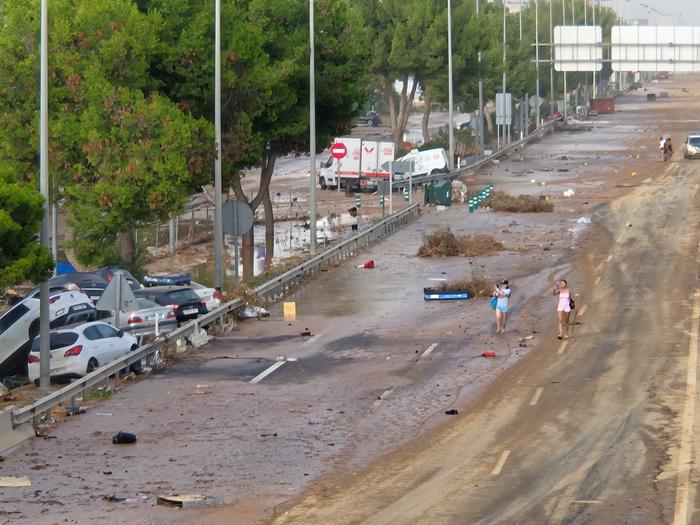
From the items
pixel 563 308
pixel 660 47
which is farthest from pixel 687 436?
pixel 660 47

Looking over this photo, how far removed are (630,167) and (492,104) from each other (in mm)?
53482

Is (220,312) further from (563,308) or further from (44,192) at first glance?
(44,192)

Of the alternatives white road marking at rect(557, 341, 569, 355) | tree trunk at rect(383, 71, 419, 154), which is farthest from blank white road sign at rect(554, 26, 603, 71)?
white road marking at rect(557, 341, 569, 355)

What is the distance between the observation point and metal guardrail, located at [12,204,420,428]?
25.0 meters

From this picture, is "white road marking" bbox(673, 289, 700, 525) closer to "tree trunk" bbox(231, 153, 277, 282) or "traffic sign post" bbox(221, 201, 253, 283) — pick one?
"traffic sign post" bbox(221, 201, 253, 283)

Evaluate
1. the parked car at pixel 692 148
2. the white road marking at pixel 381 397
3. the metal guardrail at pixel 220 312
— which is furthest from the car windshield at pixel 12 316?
the parked car at pixel 692 148

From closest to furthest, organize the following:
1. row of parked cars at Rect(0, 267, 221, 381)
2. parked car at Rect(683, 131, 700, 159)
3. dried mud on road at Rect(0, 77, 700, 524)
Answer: dried mud on road at Rect(0, 77, 700, 524) → row of parked cars at Rect(0, 267, 221, 381) → parked car at Rect(683, 131, 700, 159)

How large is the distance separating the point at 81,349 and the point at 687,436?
12.7 metres

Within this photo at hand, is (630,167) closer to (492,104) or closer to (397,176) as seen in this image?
(397,176)

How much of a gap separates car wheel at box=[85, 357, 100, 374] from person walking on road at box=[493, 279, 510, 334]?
873 cm

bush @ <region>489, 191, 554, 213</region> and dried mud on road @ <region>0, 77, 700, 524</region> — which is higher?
bush @ <region>489, 191, 554, 213</region>

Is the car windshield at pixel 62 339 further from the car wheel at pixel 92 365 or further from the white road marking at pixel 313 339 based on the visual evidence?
the white road marking at pixel 313 339

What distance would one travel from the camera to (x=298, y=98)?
52.3 m

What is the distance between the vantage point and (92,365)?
30406 millimetres
